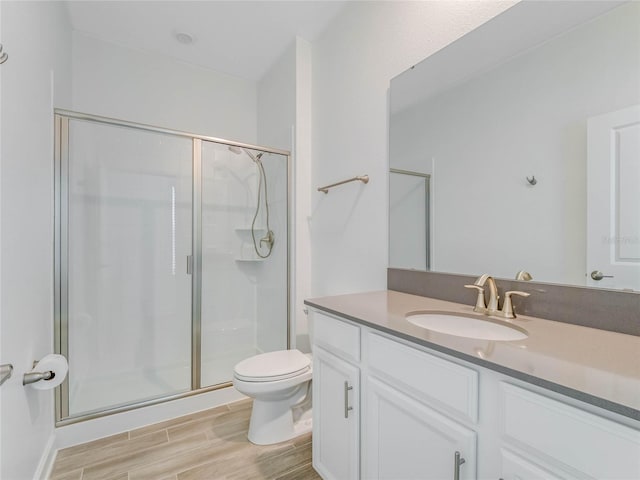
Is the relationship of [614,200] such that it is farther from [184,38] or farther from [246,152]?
[184,38]

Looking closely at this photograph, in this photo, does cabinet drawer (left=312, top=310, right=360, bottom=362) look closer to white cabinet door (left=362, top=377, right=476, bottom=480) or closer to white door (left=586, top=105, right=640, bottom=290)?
white cabinet door (left=362, top=377, right=476, bottom=480)

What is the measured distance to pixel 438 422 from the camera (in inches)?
33.2

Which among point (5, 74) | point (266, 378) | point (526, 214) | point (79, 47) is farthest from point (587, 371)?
point (79, 47)

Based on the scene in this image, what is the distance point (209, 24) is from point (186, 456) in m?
2.82

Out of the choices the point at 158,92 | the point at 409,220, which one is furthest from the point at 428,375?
the point at 158,92

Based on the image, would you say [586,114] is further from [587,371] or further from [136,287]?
[136,287]

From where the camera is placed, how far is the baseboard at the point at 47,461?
1413 mm

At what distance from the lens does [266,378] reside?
1638 millimetres

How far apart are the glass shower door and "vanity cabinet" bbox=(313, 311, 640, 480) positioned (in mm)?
1376

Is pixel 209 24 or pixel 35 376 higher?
pixel 209 24

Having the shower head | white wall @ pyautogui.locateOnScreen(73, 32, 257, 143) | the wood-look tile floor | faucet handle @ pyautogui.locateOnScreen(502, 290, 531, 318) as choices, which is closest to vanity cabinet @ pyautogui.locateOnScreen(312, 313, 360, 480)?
the wood-look tile floor

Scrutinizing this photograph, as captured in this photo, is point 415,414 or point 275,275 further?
point 275,275

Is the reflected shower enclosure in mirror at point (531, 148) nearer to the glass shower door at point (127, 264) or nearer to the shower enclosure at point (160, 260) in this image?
the shower enclosure at point (160, 260)

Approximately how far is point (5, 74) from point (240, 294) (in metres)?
1.97
